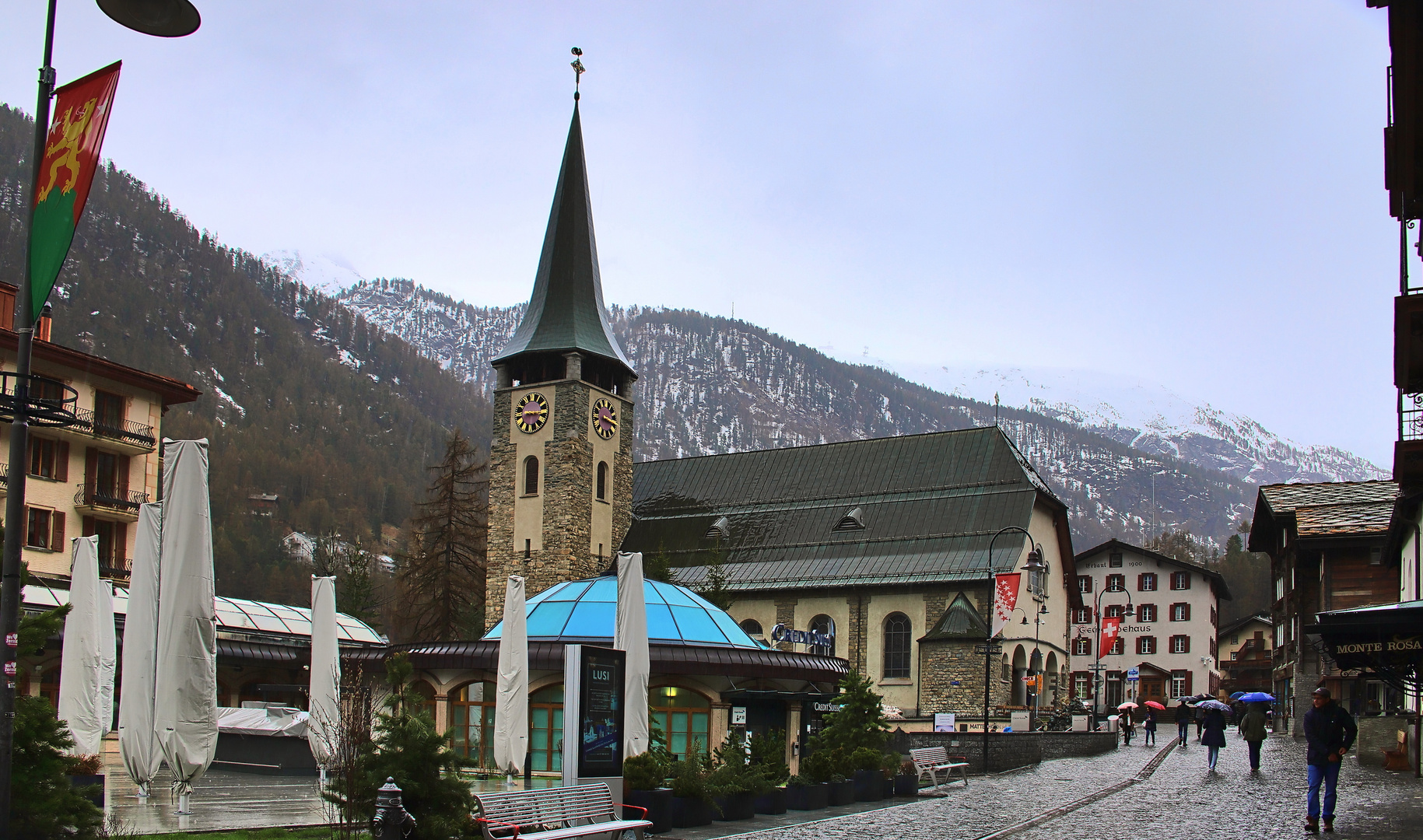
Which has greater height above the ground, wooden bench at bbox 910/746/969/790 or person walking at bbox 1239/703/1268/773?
person walking at bbox 1239/703/1268/773

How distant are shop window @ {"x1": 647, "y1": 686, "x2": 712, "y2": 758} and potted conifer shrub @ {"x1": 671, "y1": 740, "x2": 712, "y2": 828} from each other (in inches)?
475

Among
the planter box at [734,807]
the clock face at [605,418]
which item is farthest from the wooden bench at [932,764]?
the clock face at [605,418]

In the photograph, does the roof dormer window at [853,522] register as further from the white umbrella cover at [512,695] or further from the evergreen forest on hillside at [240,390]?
the evergreen forest on hillside at [240,390]

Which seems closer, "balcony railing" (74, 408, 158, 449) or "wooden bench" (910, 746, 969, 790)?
"wooden bench" (910, 746, 969, 790)

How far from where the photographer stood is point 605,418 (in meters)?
62.2

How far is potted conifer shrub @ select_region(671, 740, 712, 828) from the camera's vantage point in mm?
18156

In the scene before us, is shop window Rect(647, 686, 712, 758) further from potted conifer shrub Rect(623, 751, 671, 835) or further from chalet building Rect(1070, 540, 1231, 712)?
chalet building Rect(1070, 540, 1231, 712)

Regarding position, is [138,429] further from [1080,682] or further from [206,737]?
[1080,682]

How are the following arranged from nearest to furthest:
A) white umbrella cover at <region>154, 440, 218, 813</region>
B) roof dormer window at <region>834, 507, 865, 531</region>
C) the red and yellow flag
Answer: the red and yellow flag
white umbrella cover at <region>154, 440, 218, 813</region>
roof dormer window at <region>834, 507, 865, 531</region>

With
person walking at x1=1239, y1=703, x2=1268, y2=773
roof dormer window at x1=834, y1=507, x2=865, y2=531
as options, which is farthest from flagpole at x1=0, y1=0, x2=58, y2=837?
roof dormer window at x1=834, y1=507, x2=865, y2=531

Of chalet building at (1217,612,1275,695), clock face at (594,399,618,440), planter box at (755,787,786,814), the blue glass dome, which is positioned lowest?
chalet building at (1217,612,1275,695)

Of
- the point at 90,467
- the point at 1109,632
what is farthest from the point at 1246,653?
the point at 90,467

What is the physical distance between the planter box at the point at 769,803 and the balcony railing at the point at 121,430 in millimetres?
32915

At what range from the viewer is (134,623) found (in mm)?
16078
